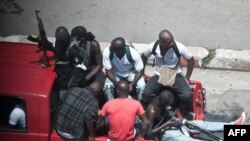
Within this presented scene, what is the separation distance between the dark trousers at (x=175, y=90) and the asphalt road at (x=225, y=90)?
1467 mm

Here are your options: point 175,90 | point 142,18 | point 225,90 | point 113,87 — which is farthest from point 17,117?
point 142,18

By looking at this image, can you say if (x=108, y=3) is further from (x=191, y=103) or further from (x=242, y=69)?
(x=191, y=103)

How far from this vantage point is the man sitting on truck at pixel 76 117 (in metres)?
6.04

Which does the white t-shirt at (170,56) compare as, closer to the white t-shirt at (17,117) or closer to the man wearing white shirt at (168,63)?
the man wearing white shirt at (168,63)

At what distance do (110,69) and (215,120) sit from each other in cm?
171

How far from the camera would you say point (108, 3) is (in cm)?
1123

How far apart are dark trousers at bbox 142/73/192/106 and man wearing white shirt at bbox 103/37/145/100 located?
176 mm

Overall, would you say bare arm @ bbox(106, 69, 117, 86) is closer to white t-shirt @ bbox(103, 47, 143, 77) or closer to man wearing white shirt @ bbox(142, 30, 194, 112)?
white t-shirt @ bbox(103, 47, 143, 77)

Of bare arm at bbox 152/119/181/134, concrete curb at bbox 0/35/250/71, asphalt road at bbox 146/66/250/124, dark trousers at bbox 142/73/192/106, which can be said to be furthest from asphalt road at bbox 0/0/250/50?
bare arm at bbox 152/119/181/134

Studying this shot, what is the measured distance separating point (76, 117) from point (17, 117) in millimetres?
693

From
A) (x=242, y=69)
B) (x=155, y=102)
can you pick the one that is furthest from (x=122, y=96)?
(x=242, y=69)

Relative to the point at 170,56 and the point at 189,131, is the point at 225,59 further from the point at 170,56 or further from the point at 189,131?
the point at 189,131

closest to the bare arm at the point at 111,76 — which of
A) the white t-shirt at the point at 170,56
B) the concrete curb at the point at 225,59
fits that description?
the white t-shirt at the point at 170,56

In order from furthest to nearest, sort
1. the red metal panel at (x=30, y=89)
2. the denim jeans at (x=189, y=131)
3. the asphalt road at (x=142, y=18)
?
1. the asphalt road at (x=142, y=18)
2. the denim jeans at (x=189, y=131)
3. the red metal panel at (x=30, y=89)
